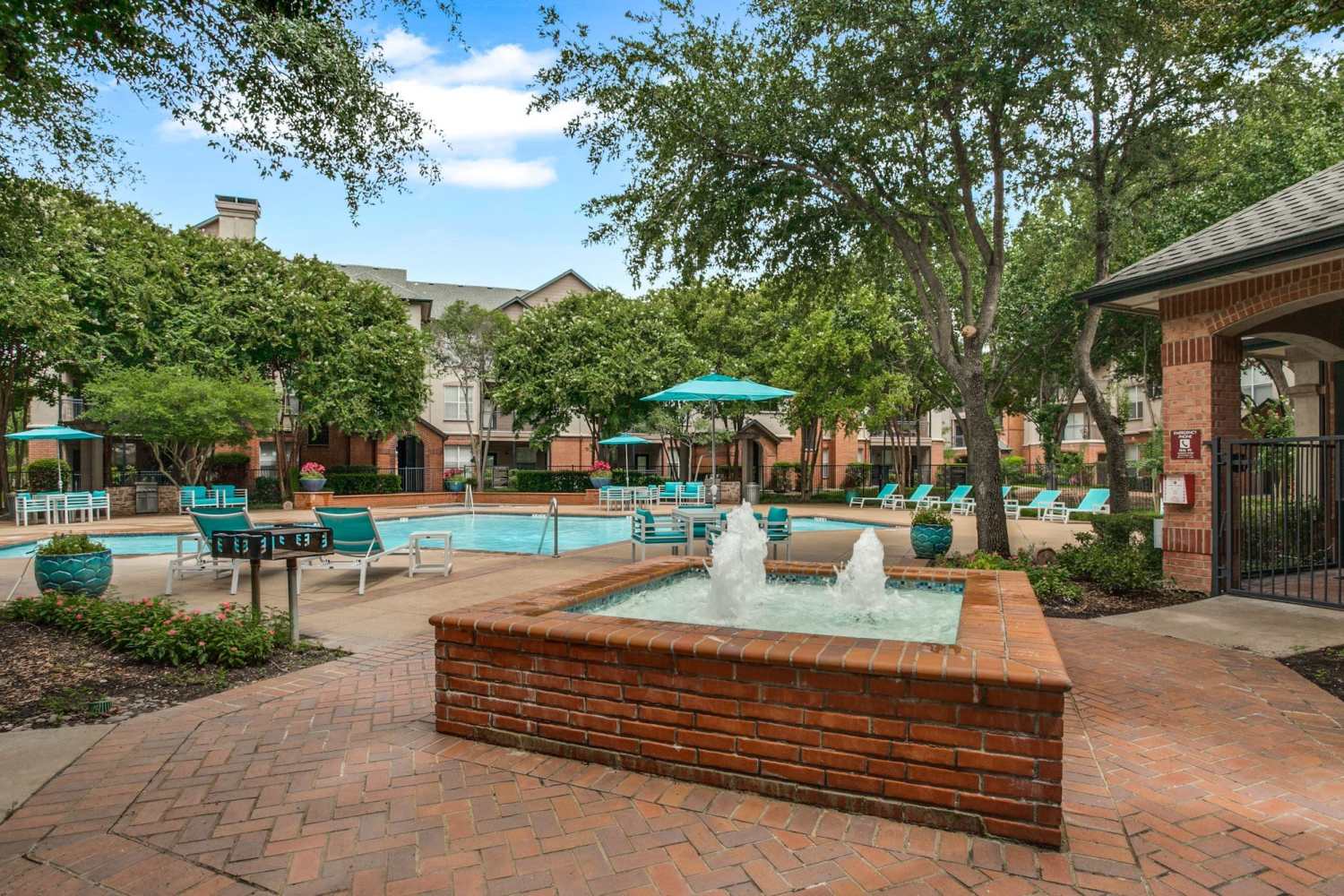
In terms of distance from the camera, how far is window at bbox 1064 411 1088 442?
42.8 meters

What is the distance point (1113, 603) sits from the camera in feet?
24.8

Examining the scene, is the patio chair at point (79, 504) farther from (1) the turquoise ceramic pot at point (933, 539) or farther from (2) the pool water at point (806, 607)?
(1) the turquoise ceramic pot at point (933, 539)

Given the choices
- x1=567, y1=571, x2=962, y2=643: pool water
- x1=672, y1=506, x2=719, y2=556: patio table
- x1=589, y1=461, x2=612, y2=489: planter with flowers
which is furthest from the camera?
x1=589, y1=461, x2=612, y2=489: planter with flowers

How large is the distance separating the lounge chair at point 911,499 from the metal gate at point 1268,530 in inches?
543

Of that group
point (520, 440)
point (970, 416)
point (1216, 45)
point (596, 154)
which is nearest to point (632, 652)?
point (1216, 45)

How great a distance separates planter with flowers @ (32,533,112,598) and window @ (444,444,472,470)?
28284 mm

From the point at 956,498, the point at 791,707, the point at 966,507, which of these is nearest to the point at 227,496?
the point at 956,498

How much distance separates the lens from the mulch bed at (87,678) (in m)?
4.23

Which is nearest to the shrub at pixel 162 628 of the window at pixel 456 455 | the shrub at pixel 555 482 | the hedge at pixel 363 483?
the hedge at pixel 363 483

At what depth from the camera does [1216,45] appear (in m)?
6.62

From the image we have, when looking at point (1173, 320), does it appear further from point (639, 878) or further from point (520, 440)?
point (520, 440)

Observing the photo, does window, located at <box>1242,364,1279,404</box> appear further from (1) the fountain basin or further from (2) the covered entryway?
(1) the fountain basin

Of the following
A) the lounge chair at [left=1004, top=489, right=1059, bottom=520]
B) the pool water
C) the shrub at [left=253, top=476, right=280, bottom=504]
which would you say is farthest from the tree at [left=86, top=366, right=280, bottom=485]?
the lounge chair at [left=1004, top=489, right=1059, bottom=520]

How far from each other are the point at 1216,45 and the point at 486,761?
27.5 ft
